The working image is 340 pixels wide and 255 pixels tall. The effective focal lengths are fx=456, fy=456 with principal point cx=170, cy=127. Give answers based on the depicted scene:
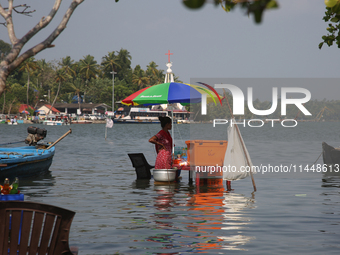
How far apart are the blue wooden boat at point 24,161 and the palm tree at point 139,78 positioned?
374 feet

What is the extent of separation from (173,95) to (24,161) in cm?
626

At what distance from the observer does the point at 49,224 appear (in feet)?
15.1

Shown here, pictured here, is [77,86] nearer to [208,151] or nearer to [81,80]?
[81,80]

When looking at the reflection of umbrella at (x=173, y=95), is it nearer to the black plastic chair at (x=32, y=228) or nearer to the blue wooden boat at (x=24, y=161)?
the blue wooden boat at (x=24, y=161)

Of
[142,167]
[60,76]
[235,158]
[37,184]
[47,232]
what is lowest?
[37,184]

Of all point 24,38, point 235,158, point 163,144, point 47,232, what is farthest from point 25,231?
point 163,144

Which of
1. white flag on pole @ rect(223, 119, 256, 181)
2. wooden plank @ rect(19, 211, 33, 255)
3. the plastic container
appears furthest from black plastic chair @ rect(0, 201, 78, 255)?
the plastic container

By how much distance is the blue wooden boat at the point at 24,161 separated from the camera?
50.4 feet

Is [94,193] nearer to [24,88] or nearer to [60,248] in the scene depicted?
[60,248]

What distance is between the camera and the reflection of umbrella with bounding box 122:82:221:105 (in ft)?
43.6

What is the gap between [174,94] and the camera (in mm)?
13422

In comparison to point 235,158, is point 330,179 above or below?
below

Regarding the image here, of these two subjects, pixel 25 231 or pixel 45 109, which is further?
pixel 45 109

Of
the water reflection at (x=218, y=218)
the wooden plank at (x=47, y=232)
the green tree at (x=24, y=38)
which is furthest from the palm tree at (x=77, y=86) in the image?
the wooden plank at (x=47, y=232)
